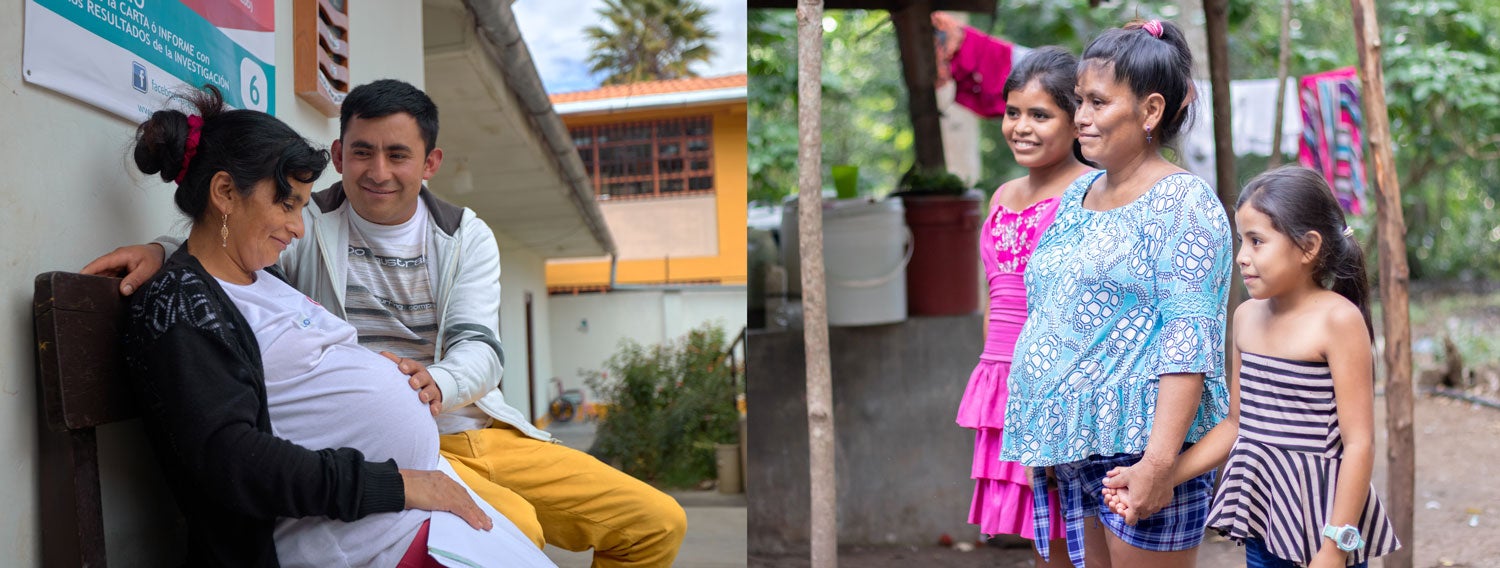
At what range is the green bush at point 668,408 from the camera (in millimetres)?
3695

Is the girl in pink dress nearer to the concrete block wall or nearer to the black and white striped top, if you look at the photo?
the black and white striped top

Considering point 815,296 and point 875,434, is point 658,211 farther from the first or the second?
point 815,296

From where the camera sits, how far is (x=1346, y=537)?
5.35 ft

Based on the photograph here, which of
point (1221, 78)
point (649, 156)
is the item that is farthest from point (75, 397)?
point (1221, 78)

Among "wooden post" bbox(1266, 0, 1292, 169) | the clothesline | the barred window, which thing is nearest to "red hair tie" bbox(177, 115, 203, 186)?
the barred window

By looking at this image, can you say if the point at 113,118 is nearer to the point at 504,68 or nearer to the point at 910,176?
the point at 504,68

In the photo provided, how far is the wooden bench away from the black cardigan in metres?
0.03

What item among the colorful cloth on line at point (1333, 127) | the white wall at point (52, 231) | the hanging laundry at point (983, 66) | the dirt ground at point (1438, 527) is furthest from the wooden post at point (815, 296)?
the colorful cloth on line at point (1333, 127)

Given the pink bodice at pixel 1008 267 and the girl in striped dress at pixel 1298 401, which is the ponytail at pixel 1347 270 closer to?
the girl in striped dress at pixel 1298 401

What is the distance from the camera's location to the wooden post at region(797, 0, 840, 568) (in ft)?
8.36

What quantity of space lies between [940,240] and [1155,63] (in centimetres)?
262

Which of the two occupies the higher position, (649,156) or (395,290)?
(649,156)

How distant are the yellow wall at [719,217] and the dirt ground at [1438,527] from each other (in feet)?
3.73

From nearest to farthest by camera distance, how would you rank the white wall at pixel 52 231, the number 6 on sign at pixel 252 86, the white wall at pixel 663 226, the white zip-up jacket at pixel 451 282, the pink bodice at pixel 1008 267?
the white wall at pixel 52 231
the white zip-up jacket at pixel 451 282
the number 6 on sign at pixel 252 86
the pink bodice at pixel 1008 267
the white wall at pixel 663 226
